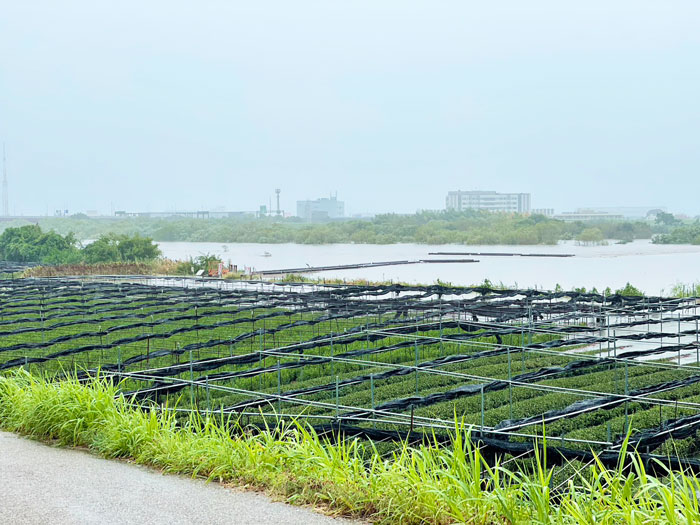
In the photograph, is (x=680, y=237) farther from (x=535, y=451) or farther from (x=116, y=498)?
(x=116, y=498)

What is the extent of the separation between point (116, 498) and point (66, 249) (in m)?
56.3

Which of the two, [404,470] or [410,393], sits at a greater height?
[404,470]

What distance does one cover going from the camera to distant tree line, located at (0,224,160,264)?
2232 inches

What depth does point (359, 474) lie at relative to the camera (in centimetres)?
682

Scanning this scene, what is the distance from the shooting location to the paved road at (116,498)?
620 centimetres

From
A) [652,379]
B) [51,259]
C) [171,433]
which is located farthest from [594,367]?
[51,259]

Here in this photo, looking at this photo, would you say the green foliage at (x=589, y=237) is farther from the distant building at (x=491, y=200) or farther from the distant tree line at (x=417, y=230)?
the distant building at (x=491, y=200)

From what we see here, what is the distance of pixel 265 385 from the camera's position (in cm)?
1653

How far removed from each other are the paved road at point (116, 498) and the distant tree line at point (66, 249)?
157 feet

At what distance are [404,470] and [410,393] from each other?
9.08m

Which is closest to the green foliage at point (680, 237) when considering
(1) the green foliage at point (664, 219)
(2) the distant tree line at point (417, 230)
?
(2) the distant tree line at point (417, 230)

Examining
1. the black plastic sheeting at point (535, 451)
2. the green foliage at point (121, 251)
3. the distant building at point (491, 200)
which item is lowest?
the black plastic sheeting at point (535, 451)

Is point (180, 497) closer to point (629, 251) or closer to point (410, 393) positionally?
point (410, 393)

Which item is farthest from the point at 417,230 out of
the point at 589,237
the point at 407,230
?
the point at 589,237
